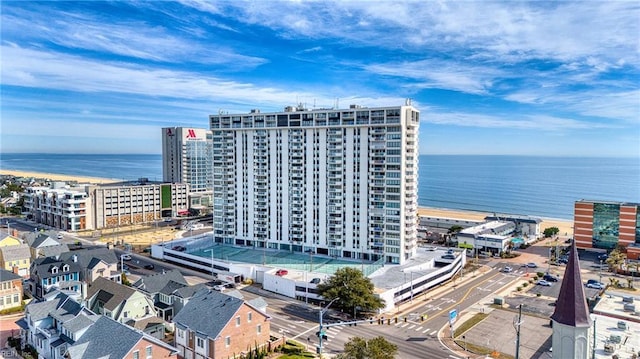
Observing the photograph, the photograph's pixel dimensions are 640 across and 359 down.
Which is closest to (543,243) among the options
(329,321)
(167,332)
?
(329,321)

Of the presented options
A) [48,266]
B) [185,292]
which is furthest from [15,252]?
[185,292]

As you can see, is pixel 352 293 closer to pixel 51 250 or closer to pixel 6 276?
pixel 6 276

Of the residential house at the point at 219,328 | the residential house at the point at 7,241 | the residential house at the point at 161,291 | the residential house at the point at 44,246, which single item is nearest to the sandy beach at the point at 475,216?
the residential house at the point at 219,328

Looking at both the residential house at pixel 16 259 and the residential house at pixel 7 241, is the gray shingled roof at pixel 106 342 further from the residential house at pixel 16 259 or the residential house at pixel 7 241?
the residential house at pixel 7 241

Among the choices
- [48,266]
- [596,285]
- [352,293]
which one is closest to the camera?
[352,293]

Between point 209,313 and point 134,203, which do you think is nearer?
point 209,313

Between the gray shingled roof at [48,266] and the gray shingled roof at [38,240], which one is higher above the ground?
the gray shingled roof at [38,240]
